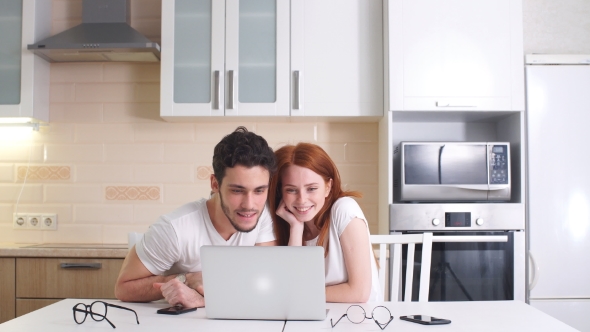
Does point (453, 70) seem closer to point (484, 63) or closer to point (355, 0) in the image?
point (484, 63)

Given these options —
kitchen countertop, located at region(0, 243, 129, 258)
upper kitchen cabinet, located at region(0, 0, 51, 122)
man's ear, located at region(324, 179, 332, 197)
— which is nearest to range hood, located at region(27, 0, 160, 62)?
upper kitchen cabinet, located at region(0, 0, 51, 122)

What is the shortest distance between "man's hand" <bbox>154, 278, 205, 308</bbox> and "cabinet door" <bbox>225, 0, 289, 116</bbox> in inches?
58.6

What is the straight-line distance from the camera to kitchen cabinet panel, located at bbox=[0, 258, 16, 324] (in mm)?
2857

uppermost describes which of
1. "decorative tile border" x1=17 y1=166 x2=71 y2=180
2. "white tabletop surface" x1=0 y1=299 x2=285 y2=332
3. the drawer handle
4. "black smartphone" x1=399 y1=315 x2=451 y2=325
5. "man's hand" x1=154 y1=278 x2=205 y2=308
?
"decorative tile border" x1=17 y1=166 x2=71 y2=180

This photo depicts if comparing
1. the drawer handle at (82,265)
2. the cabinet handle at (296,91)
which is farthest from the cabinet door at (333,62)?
the drawer handle at (82,265)

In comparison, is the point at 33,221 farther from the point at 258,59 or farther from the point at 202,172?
the point at 258,59

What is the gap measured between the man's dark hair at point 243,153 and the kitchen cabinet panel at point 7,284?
153 centimetres

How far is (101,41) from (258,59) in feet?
2.71

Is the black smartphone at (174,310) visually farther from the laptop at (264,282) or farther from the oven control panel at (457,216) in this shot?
the oven control panel at (457,216)

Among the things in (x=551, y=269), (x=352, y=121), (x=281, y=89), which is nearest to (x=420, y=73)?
(x=352, y=121)

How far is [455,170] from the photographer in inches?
114

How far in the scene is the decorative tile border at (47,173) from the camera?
338cm

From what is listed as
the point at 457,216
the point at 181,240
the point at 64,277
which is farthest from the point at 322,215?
the point at 64,277

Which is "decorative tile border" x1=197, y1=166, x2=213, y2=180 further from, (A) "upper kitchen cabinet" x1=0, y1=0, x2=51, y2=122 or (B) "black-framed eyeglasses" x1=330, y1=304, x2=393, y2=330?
(B) "black-framed eyeglasses" x1=330, y1=304, x2=393, y2=330
